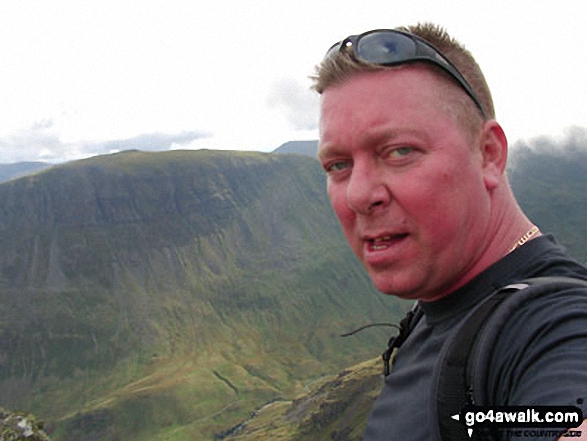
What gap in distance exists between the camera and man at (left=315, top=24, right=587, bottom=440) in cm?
353

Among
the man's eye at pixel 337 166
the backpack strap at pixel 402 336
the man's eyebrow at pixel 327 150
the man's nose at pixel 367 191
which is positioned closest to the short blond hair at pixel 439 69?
the man's eyebrow at pixel 327 150

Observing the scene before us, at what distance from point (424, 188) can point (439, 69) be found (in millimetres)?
990

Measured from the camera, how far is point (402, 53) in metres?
3.75

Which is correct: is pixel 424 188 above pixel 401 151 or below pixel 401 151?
below

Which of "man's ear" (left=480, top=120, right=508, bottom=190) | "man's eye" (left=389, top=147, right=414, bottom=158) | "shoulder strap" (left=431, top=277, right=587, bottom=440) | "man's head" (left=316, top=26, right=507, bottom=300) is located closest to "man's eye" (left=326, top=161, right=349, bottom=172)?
"man's head" (left=316, top=26, right=507, bottom=300)

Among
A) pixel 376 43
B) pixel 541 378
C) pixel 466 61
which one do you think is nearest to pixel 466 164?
pixel 466 61

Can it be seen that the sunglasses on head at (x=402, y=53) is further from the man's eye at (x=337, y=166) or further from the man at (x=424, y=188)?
A: the man's eye at (x=337, y=166)

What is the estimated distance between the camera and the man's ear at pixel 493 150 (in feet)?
12.5

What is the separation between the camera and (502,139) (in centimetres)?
387

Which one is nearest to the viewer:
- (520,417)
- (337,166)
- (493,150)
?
(520,417)

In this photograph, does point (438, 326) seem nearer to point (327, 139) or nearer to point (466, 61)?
point (327, 139)

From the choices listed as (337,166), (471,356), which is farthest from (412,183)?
(471,356)

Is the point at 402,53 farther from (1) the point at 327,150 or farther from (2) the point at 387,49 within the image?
(1) the point at 327,150

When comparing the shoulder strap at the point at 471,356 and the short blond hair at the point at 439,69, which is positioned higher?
the short blond hair at the point at 439,69
